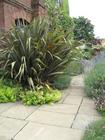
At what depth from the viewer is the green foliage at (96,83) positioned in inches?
228

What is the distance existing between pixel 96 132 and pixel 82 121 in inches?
36.6

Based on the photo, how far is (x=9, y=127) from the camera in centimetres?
414

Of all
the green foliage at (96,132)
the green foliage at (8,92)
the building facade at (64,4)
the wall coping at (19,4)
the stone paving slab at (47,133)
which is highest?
the building facade at (64,4)

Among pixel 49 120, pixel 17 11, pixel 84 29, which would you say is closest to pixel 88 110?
pixel 49 120

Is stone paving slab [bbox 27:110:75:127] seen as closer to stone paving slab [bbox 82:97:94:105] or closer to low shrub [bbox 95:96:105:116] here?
low shrub [bbox 95:96:105:116]

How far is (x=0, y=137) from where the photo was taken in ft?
12.3

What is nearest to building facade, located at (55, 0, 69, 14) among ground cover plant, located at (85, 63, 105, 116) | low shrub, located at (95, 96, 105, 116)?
ground cover plant, located at (85, 63, 105, 116)

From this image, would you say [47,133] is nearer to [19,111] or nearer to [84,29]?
[19,111]

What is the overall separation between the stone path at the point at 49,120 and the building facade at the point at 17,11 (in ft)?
13.7

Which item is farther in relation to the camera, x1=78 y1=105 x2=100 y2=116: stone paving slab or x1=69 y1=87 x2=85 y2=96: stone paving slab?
x1=69 y1=87 x2=85 y2=96: stone paving slab

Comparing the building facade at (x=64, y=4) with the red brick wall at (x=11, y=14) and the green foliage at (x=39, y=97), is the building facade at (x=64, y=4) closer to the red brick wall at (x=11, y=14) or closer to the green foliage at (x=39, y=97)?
the red brick wall at (x=11, y=14)

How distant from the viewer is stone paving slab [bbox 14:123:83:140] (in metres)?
3.76

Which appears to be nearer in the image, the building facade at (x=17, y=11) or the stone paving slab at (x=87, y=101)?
the stone paving slab at (x=87, y=101)

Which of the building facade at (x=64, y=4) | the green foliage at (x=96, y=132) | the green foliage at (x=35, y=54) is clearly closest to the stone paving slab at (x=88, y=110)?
the green foliage at (x=96, y=132)
